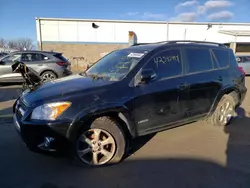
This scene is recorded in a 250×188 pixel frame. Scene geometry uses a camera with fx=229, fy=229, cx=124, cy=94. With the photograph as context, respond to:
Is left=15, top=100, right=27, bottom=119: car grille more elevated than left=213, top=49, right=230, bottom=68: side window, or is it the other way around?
left=213, top=49, right=230, bottom=68: side window

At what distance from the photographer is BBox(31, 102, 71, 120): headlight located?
2.96 m

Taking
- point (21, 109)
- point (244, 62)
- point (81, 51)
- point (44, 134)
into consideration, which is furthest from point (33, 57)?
point (81, 51)

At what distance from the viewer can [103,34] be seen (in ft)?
85.7

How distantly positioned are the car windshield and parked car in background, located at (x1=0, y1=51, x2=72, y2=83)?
6339 millimetres

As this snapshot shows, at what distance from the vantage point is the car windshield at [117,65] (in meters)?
3.66

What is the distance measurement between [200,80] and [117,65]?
159cm

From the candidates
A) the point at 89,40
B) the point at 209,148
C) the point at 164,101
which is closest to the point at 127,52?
the point at 164,101

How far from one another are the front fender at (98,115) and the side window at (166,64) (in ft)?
2.77

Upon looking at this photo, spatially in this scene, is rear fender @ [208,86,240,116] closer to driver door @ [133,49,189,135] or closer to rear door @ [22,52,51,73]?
driver door @ [133,49,189,135]

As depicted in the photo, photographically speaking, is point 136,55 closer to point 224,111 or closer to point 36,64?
point 224,111

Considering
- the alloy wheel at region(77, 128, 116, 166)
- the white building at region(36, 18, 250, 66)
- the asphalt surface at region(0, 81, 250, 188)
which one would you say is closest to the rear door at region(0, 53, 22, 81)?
the asphalt surface at region(0, 81, 250, 188)

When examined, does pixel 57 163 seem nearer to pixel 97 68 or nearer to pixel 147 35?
pixel 97 68

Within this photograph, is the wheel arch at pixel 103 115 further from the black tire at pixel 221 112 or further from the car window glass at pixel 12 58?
the car window glass at pixel 12 58

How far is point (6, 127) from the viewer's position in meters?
4.93
